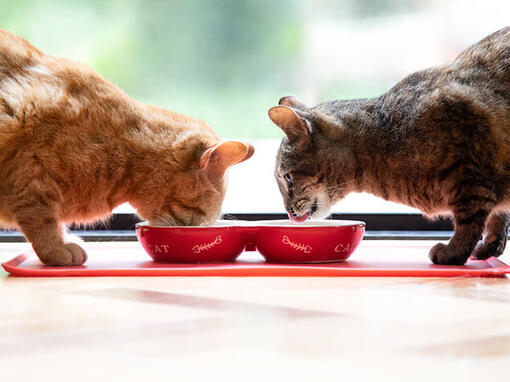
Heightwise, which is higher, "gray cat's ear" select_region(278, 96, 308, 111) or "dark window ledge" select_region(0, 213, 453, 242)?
"gray cat's ear" select_region(278, 96, 308, 111)

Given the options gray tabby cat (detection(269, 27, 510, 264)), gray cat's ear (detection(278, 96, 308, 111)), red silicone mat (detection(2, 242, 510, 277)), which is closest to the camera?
red silicone mat (detection(2, 242, 510, 277))

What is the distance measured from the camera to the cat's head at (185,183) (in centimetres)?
177

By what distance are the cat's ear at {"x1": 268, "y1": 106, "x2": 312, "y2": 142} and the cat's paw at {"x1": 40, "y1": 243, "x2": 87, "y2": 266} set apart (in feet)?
2.25

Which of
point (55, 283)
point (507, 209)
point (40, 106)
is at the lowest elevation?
point (55, 283)

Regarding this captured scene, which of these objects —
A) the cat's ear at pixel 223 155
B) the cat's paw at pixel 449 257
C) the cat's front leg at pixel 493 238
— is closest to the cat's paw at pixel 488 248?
the cat's front leg at pixel 493 238

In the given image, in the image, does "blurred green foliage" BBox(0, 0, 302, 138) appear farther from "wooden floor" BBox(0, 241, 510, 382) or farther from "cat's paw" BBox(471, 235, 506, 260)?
"wooden floor" BBox(0, 241, 510, 382)

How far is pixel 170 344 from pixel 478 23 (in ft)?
7.16

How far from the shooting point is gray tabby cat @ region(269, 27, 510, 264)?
1666mm

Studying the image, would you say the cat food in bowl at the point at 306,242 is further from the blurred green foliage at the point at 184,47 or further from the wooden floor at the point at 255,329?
the blurred green foliage at the point at 184,47

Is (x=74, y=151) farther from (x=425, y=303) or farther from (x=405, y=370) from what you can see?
(x=405, y=370)

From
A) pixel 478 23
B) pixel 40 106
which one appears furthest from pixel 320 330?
pixel 478 23

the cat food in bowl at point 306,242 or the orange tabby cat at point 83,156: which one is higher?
the orange tabby cat at point 83,156

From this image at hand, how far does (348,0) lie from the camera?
2.61 m

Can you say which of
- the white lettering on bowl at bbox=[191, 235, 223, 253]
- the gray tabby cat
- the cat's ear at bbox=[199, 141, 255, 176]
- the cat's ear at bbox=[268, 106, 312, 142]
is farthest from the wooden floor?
the cat's ear at bbox=[268, 106, 312, 142]
